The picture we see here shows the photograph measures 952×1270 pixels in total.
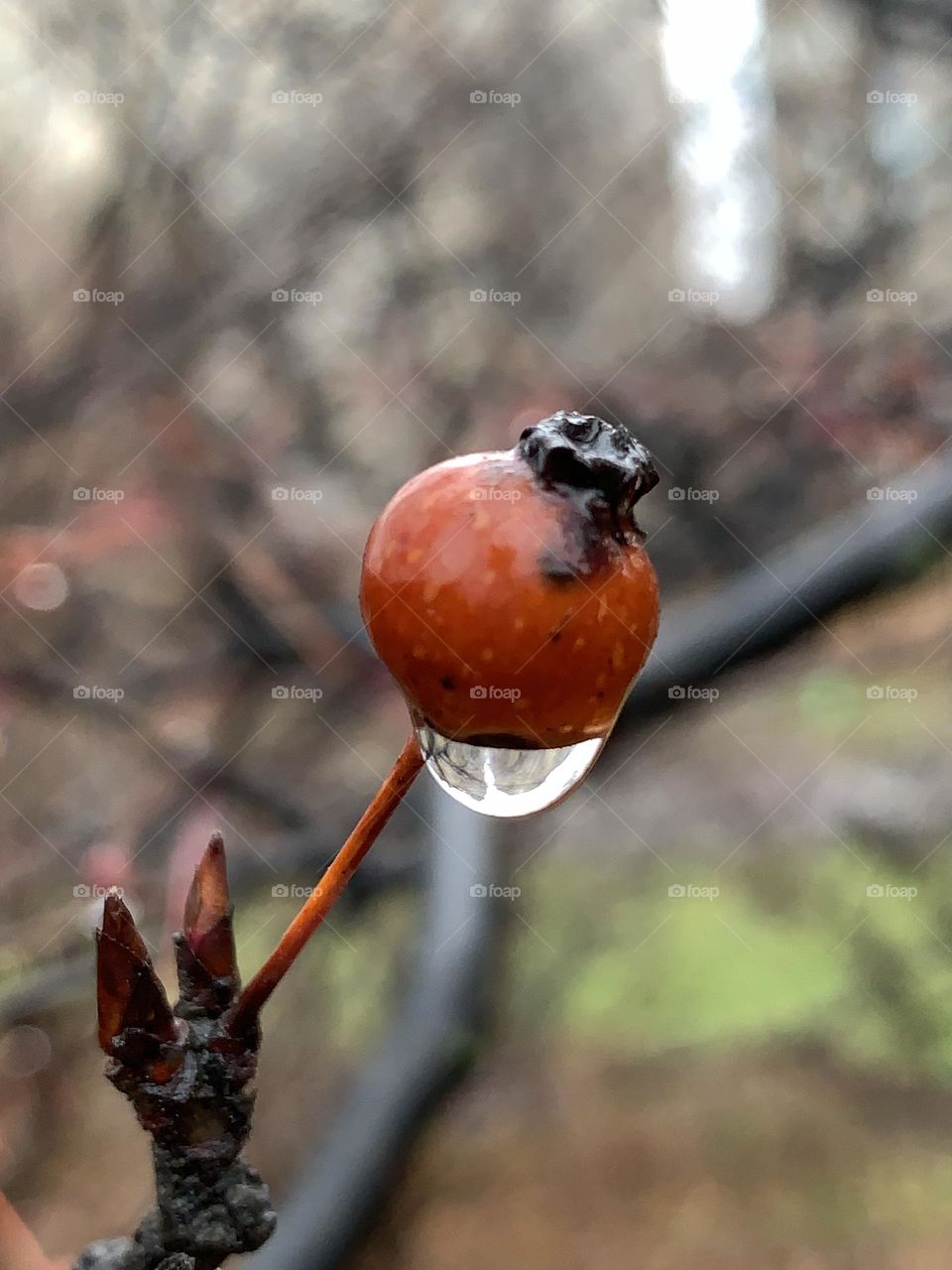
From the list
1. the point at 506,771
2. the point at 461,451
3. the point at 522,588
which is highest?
the point at 522,588

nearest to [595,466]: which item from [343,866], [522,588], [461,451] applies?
[522,588]

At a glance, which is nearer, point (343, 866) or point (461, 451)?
point (343, 866)

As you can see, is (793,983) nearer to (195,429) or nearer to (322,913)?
(195,429)

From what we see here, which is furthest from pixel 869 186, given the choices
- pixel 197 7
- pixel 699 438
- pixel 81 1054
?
pixel 81 1054

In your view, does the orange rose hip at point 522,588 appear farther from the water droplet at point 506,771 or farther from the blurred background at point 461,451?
the blurred background at point 461,451

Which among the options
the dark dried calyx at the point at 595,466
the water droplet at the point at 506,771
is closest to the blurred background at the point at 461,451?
the water droplet at the point at 506,771

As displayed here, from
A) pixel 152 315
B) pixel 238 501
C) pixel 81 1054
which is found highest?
pixel 152 315

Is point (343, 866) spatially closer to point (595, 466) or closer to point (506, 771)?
point (506, 771)
